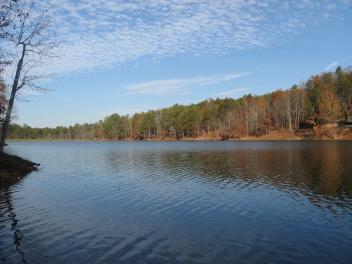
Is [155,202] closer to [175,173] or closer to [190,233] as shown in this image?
[190,233]

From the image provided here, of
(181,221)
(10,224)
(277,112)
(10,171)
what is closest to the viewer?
(10,224)

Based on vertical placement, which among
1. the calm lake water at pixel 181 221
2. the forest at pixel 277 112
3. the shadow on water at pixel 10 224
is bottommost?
the calm lake water at pixel 181 221

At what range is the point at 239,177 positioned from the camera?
3688cm

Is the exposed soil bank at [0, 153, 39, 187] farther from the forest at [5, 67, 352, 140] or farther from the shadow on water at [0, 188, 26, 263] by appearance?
the forest at [5, 67, 352, 140]

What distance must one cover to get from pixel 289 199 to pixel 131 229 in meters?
12.9

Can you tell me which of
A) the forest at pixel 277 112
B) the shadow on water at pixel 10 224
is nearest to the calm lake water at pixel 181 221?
the shadow on water at pixel 10 224

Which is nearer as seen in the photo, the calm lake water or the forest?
the calm lake water

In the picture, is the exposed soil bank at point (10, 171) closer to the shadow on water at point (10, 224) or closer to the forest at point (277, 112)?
the shadow on water at point (10, 224)

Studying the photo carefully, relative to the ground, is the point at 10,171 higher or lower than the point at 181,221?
higher

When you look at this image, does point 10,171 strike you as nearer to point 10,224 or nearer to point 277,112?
point 10,224

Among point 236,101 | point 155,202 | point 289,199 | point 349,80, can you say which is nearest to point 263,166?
point 289,199

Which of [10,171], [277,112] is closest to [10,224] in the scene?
[10,171]

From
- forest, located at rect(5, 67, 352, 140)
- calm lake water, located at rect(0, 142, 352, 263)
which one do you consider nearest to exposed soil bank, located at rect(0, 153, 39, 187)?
calm lake water, located at rect(0, 142, 352, 263)

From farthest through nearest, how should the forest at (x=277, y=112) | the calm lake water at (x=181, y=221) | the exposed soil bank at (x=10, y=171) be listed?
the forest at (x=277, y=112)
the exposed soil bank at (x=10, y=171)
the calm lake water at (x=181, y=221)
